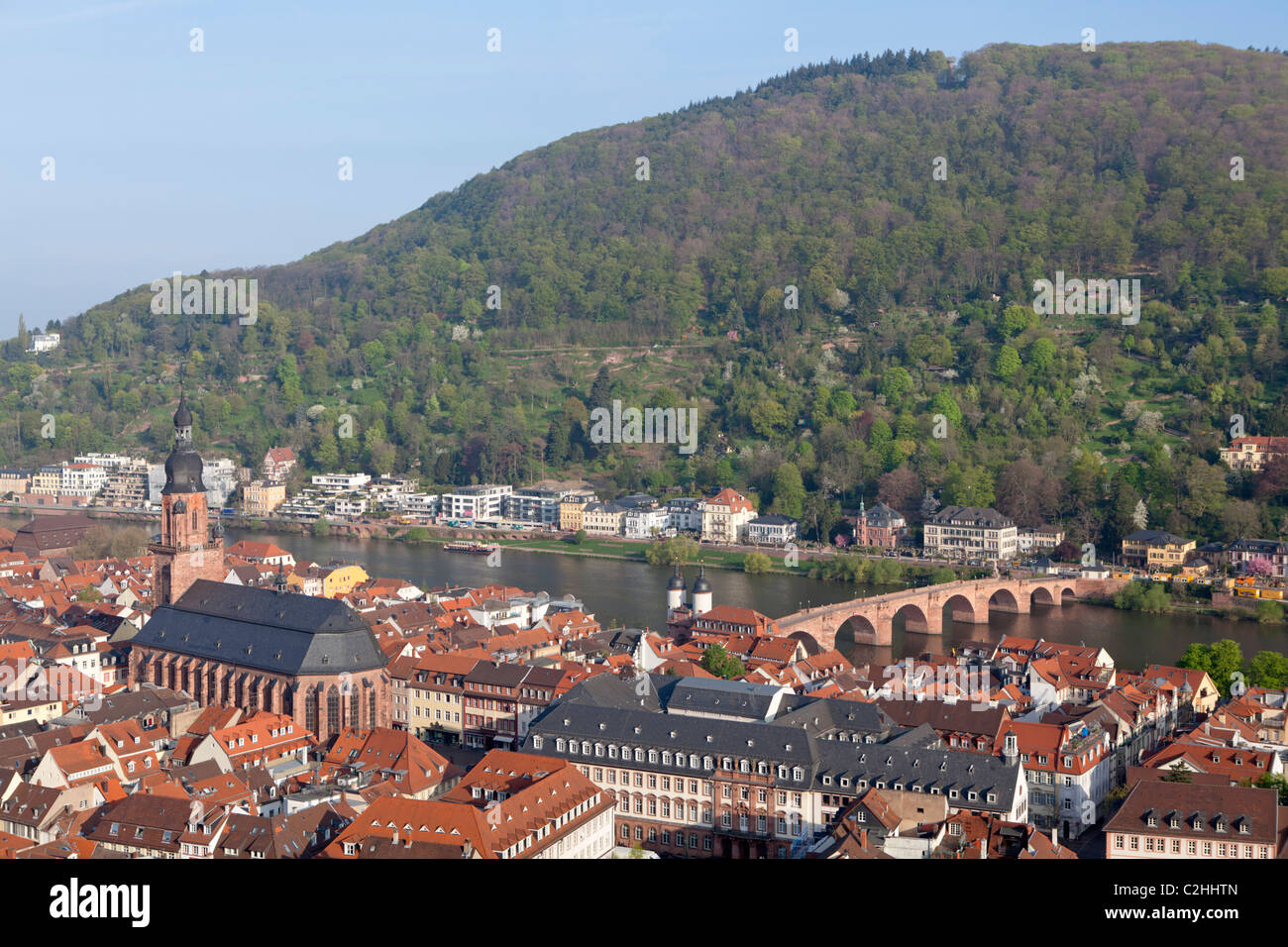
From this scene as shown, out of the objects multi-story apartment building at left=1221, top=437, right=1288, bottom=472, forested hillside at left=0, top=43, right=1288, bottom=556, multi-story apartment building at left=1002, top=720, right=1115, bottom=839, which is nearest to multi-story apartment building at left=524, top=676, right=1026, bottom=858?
multi-story apartment building at left=1002, top=720, right=1115, bottom=839

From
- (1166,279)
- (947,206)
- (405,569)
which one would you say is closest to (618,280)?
(947,206)

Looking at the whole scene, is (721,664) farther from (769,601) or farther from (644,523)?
(644,523)

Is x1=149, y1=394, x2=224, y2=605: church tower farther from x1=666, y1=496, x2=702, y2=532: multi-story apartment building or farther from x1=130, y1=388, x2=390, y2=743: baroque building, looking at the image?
x1=666, y1=496, x2=702, y2=532: multi-story apartment building

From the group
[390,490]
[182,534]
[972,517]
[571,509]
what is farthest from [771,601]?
[390,490]

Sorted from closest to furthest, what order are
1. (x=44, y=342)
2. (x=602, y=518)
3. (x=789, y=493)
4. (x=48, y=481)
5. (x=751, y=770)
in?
(x=751, y=770) → (x=789, y=493) → (x=602, y=518) → (x=48, y=481) → (x=44, y=342)

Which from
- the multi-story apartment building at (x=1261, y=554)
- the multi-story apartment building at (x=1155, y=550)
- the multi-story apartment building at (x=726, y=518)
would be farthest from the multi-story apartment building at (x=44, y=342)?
the multi-story apartment building at (x=1261, y=554)

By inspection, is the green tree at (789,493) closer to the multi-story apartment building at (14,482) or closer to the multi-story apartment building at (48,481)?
the multi-story apartment building at (48,481)
